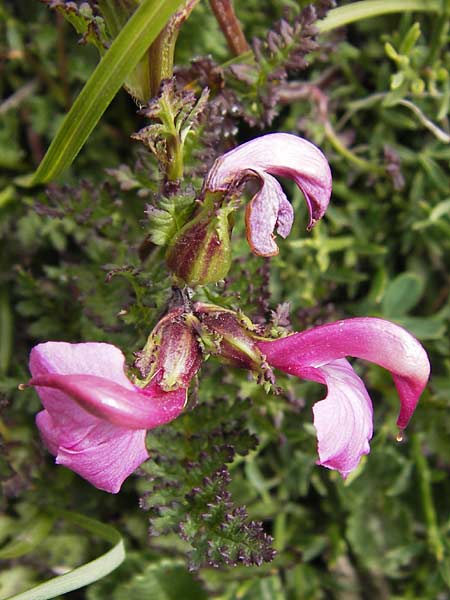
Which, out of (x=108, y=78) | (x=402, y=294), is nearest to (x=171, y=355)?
(x=108, y=78)

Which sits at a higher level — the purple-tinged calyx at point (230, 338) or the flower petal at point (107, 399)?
the flower petal at point (107, 399)

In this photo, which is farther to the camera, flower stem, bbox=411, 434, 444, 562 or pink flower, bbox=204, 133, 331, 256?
flower stem, bbox=411, 434, 444, 562

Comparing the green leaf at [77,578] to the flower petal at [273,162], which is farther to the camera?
the green leaf at [77,578]

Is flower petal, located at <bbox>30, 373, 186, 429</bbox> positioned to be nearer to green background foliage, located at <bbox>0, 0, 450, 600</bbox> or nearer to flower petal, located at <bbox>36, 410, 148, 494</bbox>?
flower petal, located at <bbox>36, 410, 148, 494</bbox>

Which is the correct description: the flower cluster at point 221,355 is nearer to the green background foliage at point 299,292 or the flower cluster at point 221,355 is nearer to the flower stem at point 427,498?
the green background foliage at point 299,292

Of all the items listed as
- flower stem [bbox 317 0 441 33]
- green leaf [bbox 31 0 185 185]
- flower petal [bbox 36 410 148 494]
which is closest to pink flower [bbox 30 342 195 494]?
flower petal [bbox 36 410 148 494]

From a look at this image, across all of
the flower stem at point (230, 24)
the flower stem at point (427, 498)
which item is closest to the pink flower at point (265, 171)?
the flower stem at point (230, 24)
